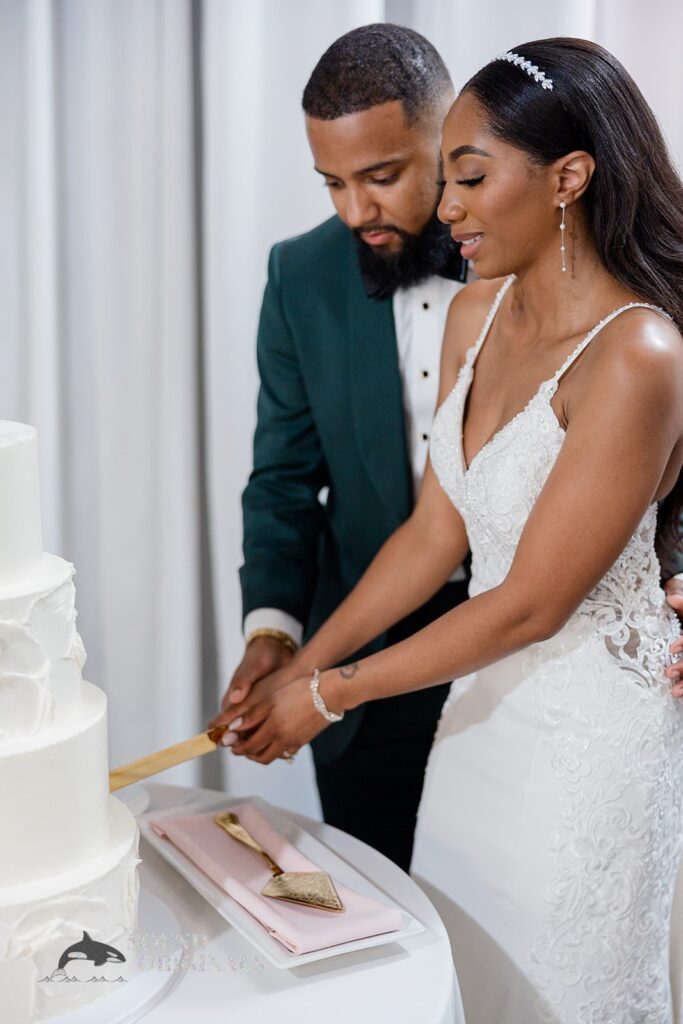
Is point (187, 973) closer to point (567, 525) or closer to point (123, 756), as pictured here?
point (567, 525)

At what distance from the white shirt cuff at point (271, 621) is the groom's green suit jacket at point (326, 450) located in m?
0.02

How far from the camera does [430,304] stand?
2125mm

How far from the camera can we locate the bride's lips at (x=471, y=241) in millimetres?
1595

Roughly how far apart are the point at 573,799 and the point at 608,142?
0.86m

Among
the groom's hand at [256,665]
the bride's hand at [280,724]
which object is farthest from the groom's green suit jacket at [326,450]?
the bride's hand at [280,724]

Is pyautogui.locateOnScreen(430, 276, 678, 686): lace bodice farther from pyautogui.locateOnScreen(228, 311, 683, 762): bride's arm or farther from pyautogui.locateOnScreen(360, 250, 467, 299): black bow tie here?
pyautogui.locateOnScreen(360, 250, 467, 299): black bow tie

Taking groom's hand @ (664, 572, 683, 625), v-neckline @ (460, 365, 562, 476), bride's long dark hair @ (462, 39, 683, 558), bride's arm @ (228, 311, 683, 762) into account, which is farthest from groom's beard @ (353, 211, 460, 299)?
groom's hand @ (664, 572, 683, 625)

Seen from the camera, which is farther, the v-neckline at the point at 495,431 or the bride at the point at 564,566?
the v-neckline at the point at 495,431

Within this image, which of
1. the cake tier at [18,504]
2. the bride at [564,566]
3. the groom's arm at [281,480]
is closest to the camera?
the cake tier at [18,504]

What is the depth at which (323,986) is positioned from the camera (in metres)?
1.35

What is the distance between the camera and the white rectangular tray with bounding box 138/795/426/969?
1372 mm

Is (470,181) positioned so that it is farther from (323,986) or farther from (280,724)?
(323,986)

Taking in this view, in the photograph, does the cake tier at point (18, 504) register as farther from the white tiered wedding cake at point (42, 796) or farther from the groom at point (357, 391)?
the groom at point (357, 391)

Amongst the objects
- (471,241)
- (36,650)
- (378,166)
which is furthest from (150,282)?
(36,650)
